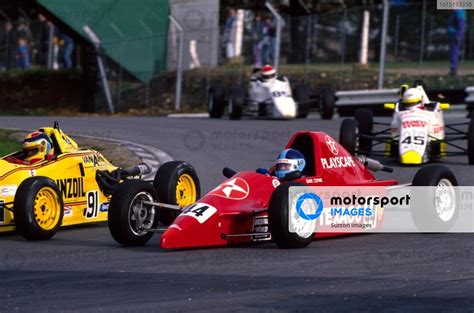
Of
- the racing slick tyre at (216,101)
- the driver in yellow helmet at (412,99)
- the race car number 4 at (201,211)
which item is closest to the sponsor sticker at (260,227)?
the race car number 4 at (201,211)

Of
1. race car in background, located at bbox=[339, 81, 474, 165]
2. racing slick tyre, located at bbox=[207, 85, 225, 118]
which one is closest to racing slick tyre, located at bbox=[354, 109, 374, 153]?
race car in background, located at bbox=[339, 81, 474, 165]

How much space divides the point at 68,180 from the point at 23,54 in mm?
25501

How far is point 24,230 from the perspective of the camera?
12125mm

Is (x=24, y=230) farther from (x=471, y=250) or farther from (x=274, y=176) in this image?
(x=471, y=250)

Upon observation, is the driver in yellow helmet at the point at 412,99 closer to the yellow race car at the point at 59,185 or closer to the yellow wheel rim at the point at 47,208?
the yellow race car at the point at 59,185

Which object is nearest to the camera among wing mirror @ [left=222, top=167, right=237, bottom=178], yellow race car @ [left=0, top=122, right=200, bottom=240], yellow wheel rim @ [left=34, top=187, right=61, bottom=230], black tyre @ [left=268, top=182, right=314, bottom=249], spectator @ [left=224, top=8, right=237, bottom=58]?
black tyre @ [left=268, top=182, right=314, bottom=249]

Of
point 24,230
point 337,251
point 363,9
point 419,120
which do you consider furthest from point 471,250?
point 363,9

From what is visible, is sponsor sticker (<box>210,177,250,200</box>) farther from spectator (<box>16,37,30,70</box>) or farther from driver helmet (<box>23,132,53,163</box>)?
spectator (<box>16,37,30,70</box>)

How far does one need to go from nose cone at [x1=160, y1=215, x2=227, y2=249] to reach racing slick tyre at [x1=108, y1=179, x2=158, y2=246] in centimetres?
57

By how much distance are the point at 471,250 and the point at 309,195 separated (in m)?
1.56

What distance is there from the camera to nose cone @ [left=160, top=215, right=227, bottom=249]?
432 inches

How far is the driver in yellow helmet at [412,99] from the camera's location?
18656 mm


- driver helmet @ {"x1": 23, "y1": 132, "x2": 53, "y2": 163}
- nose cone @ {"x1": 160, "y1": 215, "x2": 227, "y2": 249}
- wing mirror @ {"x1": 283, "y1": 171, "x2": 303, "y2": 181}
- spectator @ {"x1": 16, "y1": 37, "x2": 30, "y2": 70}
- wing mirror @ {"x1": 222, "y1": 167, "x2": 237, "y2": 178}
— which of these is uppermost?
spectator @ {"x1": 16, "y1": 37, "x2": 30, "y2": 70}

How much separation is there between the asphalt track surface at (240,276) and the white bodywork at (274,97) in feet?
40.4
